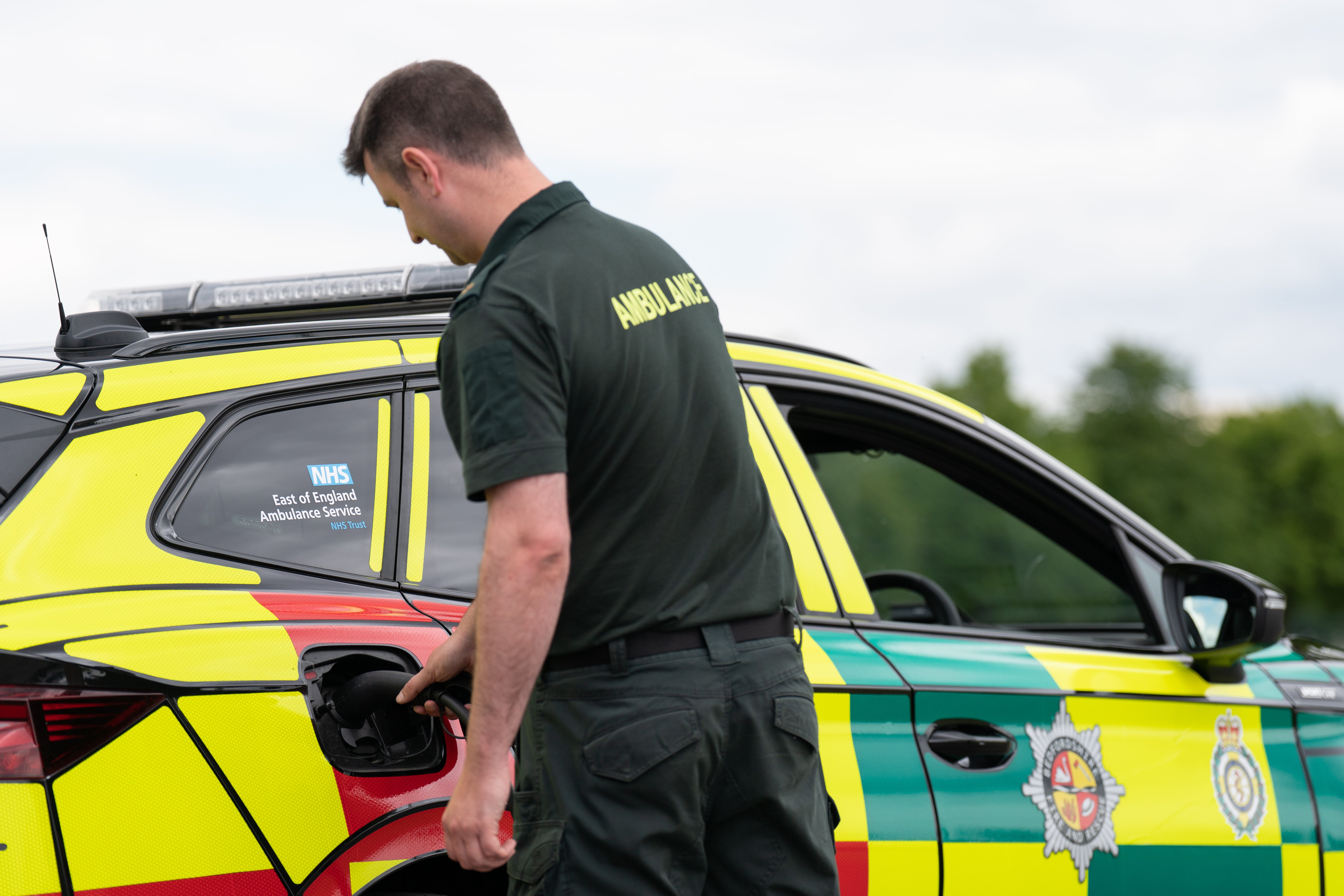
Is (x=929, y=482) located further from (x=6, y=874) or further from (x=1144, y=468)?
(x=1144, y=468)

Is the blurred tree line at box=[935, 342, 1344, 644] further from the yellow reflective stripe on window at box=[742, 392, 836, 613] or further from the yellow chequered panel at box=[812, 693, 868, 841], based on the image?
the yellow chequered panel at box=[812, 693, 868, 841]

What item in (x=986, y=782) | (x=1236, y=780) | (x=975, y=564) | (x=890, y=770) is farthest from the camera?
(x=975, y=564)

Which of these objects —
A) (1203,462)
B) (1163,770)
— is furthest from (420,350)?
(1203,462)

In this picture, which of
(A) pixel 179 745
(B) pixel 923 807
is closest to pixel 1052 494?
(B) pixel 923 807

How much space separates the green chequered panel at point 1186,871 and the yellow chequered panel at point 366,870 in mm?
1458

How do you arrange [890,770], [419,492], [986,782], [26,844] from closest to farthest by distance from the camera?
[26,844], [419,492], [890,770], [986,782]

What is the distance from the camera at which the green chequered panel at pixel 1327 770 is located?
2.86 metres

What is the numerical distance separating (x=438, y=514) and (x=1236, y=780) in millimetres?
1902

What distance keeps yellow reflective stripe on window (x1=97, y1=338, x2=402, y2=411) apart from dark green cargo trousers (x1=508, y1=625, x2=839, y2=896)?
0.76 m

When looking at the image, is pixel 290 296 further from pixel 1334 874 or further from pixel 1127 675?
pixel 1334 874

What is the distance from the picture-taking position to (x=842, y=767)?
229 centimetres

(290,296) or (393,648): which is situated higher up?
(290,296)

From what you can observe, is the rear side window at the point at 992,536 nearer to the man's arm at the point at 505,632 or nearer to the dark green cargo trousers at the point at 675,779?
the dark green cargo trousers at the point at 675,779

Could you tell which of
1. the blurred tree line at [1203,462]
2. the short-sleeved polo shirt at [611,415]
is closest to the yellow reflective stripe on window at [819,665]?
the short-sleeved polo shirt at [611,415]
